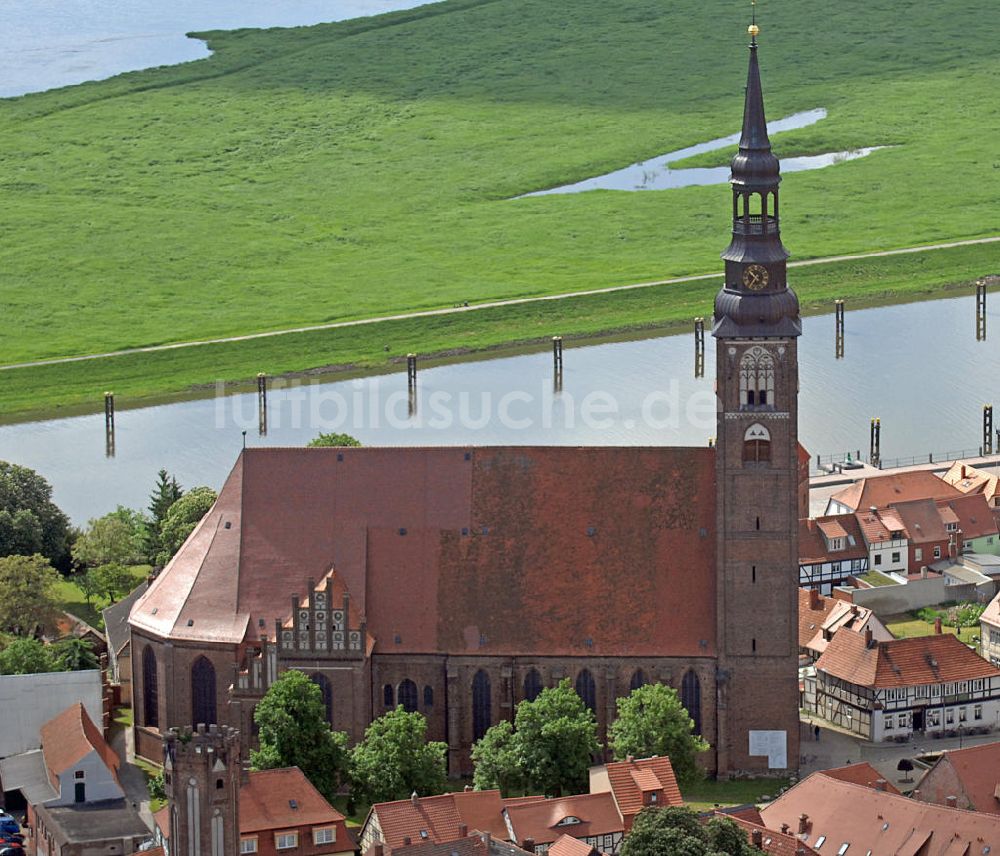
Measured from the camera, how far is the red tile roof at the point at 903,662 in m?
128

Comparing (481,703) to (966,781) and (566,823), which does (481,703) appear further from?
(966,781)

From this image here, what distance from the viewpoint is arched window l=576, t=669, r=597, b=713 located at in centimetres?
12225

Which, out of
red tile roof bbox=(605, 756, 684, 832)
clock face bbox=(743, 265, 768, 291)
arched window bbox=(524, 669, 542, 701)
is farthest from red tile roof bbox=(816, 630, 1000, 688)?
clock face bbox=(743, 265, 768, 291)

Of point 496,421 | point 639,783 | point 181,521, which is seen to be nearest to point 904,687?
point 639,783

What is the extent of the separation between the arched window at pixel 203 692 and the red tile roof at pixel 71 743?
369cm

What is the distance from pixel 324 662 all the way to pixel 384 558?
5.12 m

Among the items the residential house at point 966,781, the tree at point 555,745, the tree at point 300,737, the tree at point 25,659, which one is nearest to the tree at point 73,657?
the tree at point 25,659

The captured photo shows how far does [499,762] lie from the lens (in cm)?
11762

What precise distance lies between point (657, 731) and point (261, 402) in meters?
81.1

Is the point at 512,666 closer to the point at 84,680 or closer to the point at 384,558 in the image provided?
the point at 384,558

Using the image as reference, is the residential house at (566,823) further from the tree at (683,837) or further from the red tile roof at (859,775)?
the red tile roof at (859,775)

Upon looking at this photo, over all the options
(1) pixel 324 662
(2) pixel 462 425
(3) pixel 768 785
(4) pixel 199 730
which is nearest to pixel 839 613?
(3) pixel 768 785

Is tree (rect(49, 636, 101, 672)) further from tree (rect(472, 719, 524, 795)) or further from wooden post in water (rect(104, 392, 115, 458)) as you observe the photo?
wooden post in water (rect(104, 392, 115, 458))

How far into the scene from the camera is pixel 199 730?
10188cm
